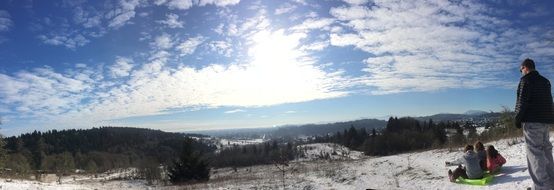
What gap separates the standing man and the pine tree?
3273 centimetres

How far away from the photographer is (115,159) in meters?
168

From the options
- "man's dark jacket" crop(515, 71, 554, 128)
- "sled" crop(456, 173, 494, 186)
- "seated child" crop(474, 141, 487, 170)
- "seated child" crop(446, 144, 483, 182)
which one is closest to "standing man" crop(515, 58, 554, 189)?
"man's dark jacket" crop(515, 71, 554, 128)

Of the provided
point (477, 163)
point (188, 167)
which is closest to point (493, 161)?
point (477, 163)

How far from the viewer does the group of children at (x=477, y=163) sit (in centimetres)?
1389

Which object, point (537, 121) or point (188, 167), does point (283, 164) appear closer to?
point (537, 121)

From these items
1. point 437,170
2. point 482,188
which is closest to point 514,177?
point 482,188

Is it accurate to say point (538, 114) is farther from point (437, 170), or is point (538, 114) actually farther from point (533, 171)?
point (437, 170)

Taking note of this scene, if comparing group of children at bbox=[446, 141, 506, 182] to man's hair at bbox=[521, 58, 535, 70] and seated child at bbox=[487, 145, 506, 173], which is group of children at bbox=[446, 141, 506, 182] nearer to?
seated child at bbox=[487, 145, 506, 173]

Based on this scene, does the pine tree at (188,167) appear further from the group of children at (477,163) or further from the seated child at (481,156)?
the group of children at (477,163)

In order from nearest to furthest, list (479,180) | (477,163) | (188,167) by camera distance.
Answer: (479,180)
(477,163)
(188,167)

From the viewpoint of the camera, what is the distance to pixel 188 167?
4053cm

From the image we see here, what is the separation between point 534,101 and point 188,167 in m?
34.1

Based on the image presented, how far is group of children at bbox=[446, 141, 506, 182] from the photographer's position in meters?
13.9

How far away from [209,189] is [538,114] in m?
18.3
